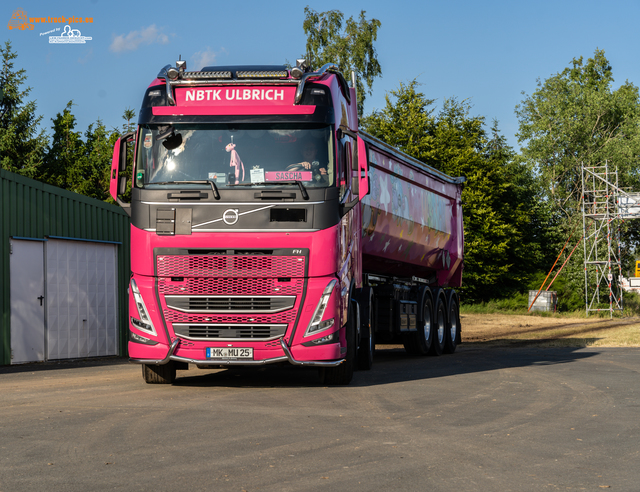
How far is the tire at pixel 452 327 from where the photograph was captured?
1902 centimetres

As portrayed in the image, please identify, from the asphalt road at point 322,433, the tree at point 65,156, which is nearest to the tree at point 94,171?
the tree at point 65,156

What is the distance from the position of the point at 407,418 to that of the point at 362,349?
506 centimetres

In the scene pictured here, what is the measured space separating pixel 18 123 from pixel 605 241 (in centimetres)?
3672

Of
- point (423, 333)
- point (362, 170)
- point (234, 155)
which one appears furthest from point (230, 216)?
point (423, 333)

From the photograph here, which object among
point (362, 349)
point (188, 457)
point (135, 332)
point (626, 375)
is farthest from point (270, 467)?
point (626, 375)

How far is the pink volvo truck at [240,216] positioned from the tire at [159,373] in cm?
102

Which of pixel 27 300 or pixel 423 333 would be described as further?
pixel 423 333

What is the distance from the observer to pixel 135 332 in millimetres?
10102

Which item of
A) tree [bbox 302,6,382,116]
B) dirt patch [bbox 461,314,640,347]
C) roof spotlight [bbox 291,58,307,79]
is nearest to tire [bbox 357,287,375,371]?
roof spotlight [bbox 291,58,307,79]

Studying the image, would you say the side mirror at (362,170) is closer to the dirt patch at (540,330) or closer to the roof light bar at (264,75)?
the roof light bar at (264,75)

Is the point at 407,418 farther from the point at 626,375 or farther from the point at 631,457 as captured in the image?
the point at 626,375

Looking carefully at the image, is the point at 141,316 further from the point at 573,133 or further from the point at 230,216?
the point at 573,133

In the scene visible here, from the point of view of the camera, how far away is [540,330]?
1265 inches

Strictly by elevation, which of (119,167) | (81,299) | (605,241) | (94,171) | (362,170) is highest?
(94,171)
